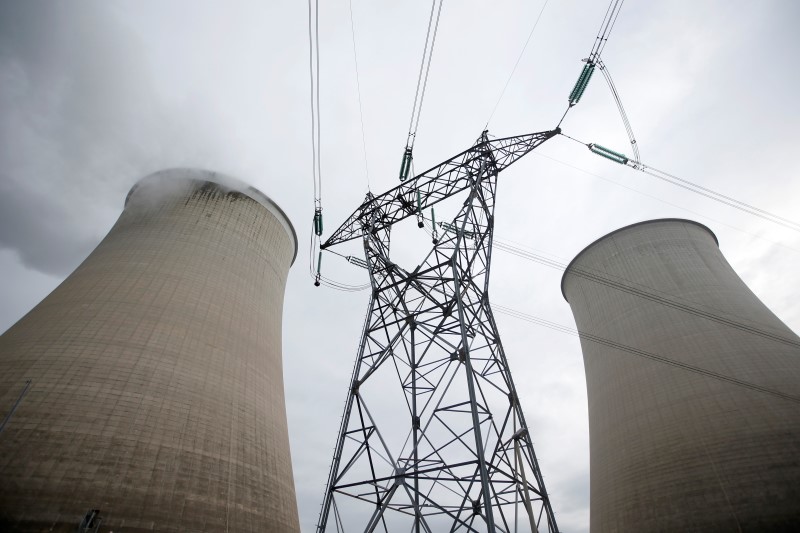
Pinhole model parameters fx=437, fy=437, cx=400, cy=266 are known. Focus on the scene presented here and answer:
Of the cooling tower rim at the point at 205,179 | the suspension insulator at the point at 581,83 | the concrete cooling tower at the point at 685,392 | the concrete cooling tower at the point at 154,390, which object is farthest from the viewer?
A: the cooling tower rim at the point at 205,179

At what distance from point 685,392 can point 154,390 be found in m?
12.2

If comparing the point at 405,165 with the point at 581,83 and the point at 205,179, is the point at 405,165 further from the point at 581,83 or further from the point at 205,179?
the point at 205,179

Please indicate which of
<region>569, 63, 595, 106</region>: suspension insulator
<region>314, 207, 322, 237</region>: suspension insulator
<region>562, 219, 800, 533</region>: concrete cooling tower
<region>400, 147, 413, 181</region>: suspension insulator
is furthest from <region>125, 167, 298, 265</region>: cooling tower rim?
<region>562, 219, 800, 533</region>: concrete cooling tower

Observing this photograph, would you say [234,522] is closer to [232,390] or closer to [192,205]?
[232,390]

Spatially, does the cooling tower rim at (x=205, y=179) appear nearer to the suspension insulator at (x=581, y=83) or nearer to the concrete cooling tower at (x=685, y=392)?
the suspension insulator at (x=581, y=83)

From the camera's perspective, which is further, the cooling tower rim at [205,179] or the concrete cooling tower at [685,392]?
the cooling tower rim at [205,179]

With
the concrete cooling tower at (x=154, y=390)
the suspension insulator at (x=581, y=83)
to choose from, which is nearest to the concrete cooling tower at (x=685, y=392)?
the suspension insulator at (x=581, y=83)

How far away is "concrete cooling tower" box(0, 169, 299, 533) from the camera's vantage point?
6.32 m

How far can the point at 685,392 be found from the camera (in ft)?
36.7

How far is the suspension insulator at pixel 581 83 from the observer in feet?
25.6

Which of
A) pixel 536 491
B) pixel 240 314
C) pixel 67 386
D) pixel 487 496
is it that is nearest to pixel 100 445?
pixel 67 386

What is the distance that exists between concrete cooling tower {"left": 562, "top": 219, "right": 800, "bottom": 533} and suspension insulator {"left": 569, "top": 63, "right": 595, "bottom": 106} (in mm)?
7756

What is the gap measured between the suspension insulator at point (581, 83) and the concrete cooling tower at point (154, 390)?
835 cm

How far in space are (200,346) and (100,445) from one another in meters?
2.46
